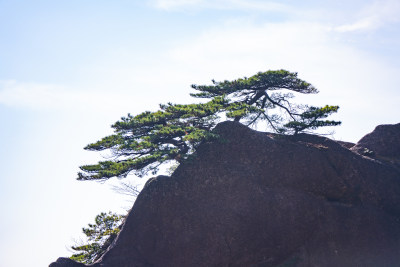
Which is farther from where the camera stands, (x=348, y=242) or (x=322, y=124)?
(x=322, y=124)

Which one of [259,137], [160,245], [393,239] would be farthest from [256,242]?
[393,239]

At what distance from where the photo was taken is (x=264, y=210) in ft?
68.7

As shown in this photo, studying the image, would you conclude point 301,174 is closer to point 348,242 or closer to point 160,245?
point 348,242

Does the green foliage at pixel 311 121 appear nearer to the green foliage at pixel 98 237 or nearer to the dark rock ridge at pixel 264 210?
the dark rock ridge at pixel 264 210

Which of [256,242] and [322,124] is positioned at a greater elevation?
→ [322,124]

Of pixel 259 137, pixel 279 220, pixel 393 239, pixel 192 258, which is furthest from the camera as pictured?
pixel 259 137

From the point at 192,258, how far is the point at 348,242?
858 cm

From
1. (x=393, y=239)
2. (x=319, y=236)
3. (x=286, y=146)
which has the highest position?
(x=286, y=146)

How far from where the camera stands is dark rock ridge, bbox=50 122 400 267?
1992 cm

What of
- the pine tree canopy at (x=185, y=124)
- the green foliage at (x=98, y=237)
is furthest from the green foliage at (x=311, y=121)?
the green foliage at (x=98, y=237)

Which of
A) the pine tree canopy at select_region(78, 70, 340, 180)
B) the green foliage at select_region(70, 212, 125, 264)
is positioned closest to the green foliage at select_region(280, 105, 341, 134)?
the pine tree canopy at select_region(78, 70, 340, 180)

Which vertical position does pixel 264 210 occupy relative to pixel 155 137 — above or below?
below

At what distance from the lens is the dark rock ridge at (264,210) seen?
19.9 m

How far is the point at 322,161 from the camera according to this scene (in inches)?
934
